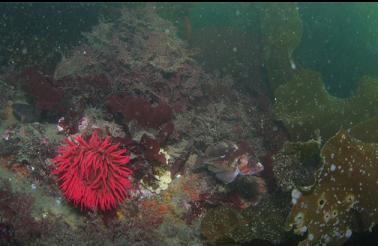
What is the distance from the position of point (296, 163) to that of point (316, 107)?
224 cm

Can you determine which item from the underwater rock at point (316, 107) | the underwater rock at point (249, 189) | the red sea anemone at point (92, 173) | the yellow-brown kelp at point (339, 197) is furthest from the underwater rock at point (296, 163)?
the red sea anemone at point (92, 173)

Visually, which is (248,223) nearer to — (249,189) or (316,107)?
(249,189)

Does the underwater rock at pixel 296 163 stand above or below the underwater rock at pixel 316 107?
above

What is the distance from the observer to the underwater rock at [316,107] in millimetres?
6324

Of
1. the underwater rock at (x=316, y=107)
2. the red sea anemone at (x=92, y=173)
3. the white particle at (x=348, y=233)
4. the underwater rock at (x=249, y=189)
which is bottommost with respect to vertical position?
the underwater rock at (x=249, y=189)

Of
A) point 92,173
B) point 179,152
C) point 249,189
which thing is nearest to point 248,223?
point 249,189

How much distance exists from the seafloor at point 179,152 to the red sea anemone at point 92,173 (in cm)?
5

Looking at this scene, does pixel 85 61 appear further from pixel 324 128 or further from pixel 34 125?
pixel 324 128

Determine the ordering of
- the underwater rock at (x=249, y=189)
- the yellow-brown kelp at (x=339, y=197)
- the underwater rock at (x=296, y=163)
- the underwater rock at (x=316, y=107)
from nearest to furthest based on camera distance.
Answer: the yellow-brown kelp at (x=339, y=197) → the underwater rock at (x=296, y=163) → the underwater rock at (x=249, y=189) → the underwater rock at (x=316, y=107)

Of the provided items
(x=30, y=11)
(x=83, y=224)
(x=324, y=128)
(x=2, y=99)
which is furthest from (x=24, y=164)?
(x=30, y=11)

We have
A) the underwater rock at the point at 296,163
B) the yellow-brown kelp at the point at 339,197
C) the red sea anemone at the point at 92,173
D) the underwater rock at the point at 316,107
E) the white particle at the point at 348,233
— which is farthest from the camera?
the underwater rock at the point at 316,107

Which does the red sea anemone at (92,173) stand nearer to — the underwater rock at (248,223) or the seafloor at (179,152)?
the seafloor at (179,152)

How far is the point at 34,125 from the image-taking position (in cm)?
567

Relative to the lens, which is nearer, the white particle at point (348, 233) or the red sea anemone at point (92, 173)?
the white particle at point (348, 233)
